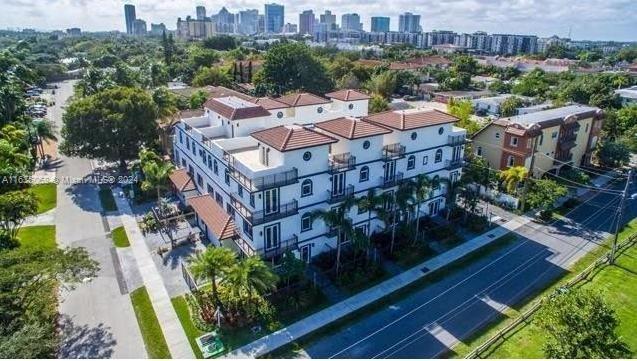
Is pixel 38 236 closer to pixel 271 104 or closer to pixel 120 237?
pixel 120 237

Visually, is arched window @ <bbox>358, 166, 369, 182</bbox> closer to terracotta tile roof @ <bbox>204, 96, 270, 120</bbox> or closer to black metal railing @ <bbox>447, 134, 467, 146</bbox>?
black metal railing @ <bbox>447, 134, 467, 146</bbox>

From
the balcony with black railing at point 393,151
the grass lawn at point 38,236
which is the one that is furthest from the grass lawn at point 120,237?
the balcony with black railing at point 393,151

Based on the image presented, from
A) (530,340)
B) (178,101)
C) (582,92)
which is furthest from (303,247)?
(582,92)

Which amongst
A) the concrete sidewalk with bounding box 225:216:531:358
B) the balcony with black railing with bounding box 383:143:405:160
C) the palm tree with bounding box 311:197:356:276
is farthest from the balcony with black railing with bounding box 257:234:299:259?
the balcony with black railing with bounding box 383:143:405:160

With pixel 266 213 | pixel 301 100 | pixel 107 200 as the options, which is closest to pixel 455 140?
pixel 301 100

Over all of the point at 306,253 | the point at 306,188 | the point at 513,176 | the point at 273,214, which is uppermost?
the point at 306,188

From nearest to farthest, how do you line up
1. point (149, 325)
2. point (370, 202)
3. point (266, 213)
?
point (149, 325)
point (266, 213)
point (370, 202)

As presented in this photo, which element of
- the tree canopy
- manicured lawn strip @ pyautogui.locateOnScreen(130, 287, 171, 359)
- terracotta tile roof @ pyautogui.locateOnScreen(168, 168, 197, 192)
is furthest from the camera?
the tree canopy

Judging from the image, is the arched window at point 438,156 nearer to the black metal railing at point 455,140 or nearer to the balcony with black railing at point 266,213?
the black metal railing at point 455,140
